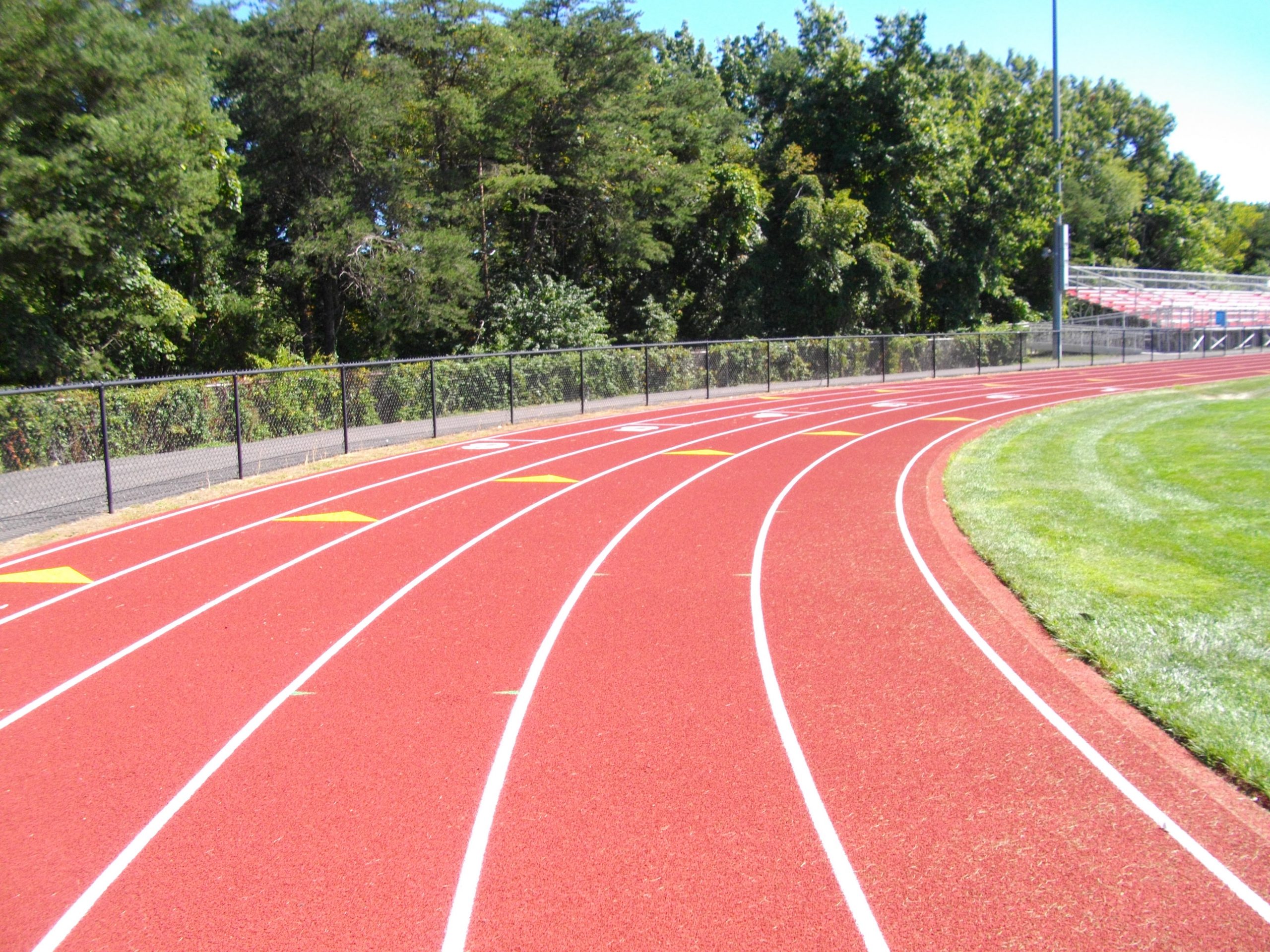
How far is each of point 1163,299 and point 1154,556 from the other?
212 ft

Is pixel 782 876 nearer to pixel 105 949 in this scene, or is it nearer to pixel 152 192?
pixel 105 949

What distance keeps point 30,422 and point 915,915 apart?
557 inches

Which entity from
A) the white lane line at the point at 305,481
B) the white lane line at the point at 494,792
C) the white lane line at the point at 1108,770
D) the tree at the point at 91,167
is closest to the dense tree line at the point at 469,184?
the tree at the point at 91,167

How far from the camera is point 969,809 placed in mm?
4875

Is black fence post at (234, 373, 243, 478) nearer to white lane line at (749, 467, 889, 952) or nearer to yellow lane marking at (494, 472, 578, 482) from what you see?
yellow lane marking at (494, 472, 578, 482)

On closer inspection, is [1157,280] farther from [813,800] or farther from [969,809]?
[813,800]

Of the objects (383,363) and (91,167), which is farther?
(91,167)

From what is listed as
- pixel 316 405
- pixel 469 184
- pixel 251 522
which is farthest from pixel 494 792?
pixel 469 184

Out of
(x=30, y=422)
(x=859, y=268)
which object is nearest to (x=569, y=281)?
(x=859, y=268)

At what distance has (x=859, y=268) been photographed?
45.3 meters

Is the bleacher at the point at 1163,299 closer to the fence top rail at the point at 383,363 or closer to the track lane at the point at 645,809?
the fence top rail at the point at 383,363

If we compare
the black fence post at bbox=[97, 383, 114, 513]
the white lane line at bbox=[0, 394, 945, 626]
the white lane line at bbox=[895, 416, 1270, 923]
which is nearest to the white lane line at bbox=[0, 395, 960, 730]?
the white lane line at bbox=[0, 394, 945, 626]

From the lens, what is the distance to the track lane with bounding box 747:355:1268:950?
3.95 meters

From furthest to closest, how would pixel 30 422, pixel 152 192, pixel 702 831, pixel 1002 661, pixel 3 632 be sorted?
1. pixel 152 192
2. pixel 30 422
3. pixel 3 632
4. pixel 1002 661
5. pixel 702 831
